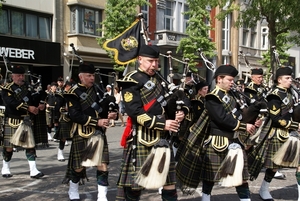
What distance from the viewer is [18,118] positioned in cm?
780

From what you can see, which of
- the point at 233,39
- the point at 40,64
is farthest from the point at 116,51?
the point at 233,39

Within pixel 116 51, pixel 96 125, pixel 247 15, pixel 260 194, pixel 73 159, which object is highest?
pixel 247 15

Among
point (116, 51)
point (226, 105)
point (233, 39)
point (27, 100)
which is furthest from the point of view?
point (233, 39)

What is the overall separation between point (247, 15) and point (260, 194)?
750 centimetres

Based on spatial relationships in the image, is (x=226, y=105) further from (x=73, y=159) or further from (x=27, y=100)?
(x=27, y=100)

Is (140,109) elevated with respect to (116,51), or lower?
A: lower

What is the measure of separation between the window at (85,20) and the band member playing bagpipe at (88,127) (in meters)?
16.8

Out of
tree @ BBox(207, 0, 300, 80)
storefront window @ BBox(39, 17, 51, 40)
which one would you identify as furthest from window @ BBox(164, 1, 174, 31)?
tree @ BBox(207, 0, 300, 80)

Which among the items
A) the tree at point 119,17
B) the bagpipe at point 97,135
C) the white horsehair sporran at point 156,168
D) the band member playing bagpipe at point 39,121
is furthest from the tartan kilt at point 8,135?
the tree at point 119,17

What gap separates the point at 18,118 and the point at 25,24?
46.7ft

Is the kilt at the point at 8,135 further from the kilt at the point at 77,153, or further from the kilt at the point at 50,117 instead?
the kilt at the point at 50,117

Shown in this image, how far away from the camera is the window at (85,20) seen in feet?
74.4

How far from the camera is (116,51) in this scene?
5.67 metres

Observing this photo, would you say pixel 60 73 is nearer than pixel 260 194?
No
